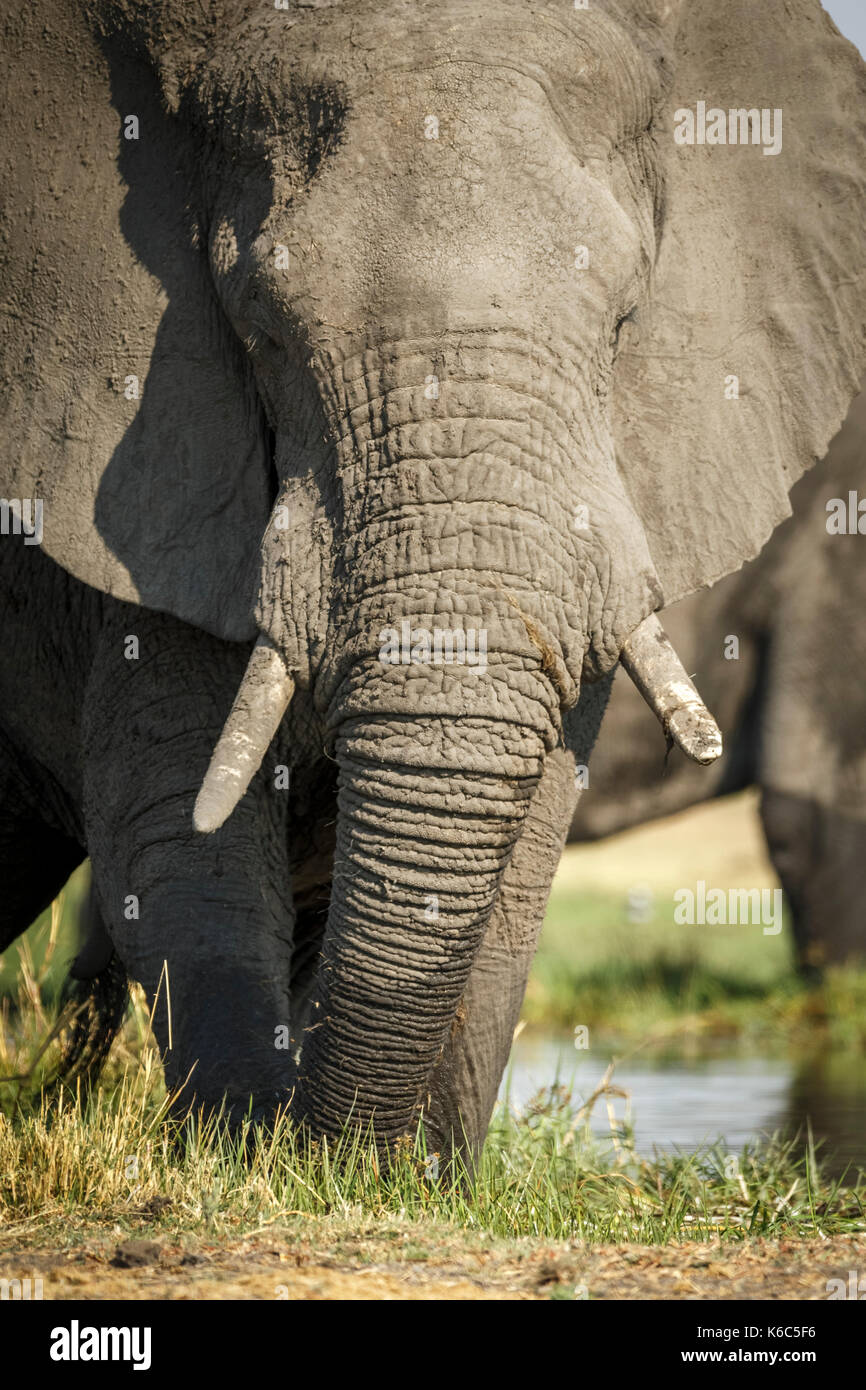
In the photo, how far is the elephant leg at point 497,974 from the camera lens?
5418 millimetres

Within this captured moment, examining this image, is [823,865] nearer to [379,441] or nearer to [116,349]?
[116,349]

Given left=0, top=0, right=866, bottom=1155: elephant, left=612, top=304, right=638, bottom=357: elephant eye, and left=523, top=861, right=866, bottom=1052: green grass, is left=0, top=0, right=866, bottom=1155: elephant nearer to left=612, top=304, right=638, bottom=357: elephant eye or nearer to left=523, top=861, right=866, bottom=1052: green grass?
left=612, top=304, right=638, bottom=357: elephant eye

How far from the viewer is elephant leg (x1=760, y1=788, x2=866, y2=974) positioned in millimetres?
11617

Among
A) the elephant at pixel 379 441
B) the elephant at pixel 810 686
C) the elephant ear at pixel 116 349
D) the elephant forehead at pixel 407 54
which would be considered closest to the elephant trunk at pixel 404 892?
the elephant at pixel 379 441

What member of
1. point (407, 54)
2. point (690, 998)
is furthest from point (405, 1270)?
point (690, 998)

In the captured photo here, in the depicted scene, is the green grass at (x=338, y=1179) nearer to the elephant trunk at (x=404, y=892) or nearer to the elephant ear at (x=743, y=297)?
the elephant trunk at (x=404, y=892)

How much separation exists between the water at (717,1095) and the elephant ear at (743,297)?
2.02 metres

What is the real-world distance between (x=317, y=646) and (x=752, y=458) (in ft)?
4.93

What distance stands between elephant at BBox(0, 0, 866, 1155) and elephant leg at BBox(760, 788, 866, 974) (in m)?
5.91

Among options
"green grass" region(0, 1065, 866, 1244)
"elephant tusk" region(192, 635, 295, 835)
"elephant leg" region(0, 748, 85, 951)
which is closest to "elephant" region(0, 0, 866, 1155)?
"elephant tusk" region(192, 635, 295, 835)

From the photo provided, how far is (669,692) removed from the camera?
180 inches

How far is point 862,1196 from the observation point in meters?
5.90
